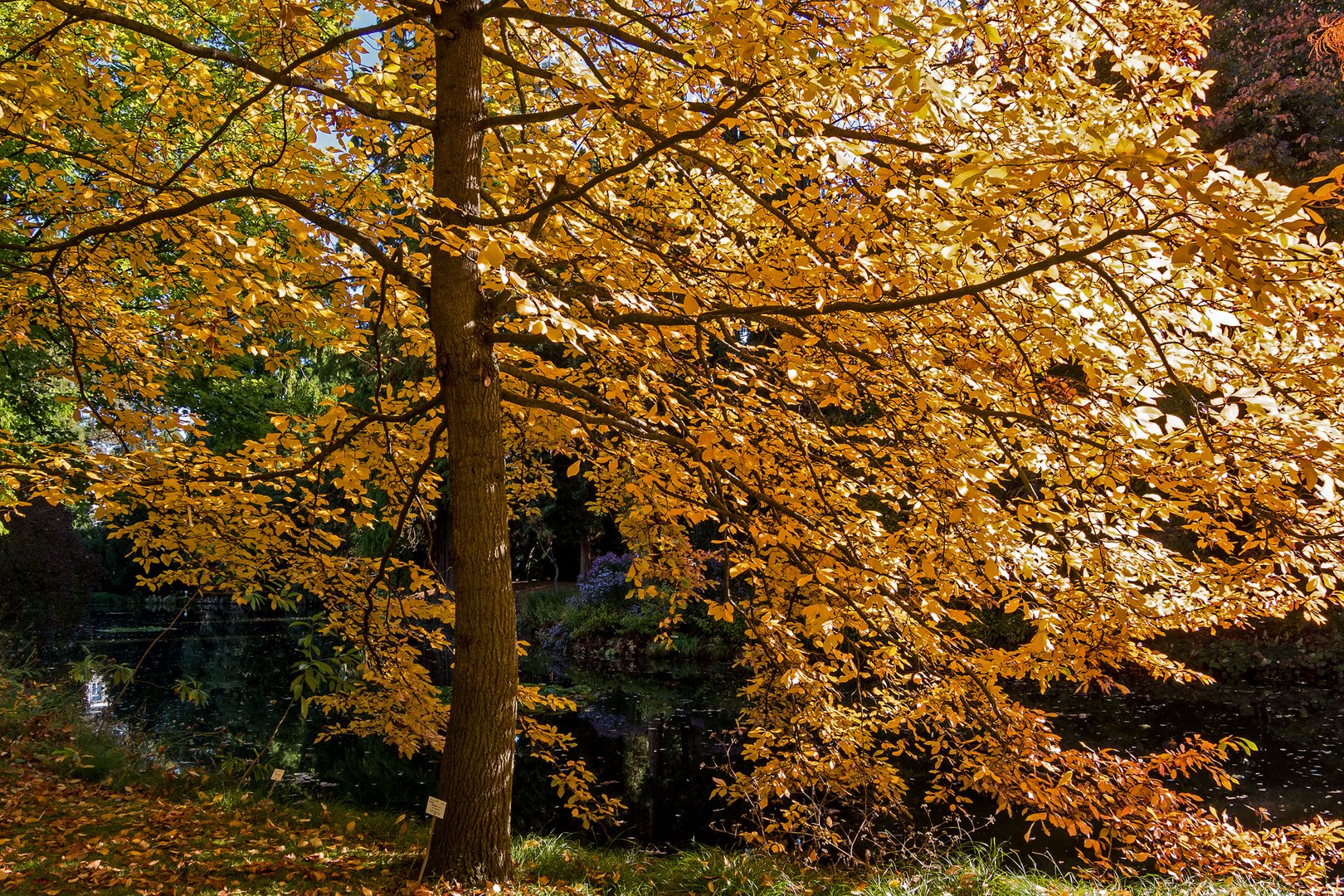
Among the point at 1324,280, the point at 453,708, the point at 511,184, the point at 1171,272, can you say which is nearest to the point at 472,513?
the point at 453,708

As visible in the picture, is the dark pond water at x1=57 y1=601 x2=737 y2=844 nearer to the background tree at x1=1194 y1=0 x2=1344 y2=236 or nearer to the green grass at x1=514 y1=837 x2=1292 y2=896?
the green grass at x1=514 y1=837 x2=1292 y2=896

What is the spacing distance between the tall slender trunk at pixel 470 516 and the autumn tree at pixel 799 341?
2 cm

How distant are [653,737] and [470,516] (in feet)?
31.8

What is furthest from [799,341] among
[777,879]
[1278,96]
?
[1278,96]

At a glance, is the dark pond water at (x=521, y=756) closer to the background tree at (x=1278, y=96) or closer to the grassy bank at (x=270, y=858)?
the grassy bank at (x=270, y=858)

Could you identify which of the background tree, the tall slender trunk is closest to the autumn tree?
the tall slender trunk

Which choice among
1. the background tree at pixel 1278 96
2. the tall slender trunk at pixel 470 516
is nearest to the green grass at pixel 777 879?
the tall slender trunk at pixel 470 516

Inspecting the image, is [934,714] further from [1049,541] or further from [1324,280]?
[1324,280]

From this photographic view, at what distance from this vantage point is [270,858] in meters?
5.06

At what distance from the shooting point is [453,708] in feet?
14.7

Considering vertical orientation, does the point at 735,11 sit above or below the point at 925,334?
above

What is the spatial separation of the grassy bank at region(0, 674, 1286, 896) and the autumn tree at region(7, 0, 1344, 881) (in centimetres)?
56

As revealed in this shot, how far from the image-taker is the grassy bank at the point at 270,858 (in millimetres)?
4535

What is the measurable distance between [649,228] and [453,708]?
3.47m
